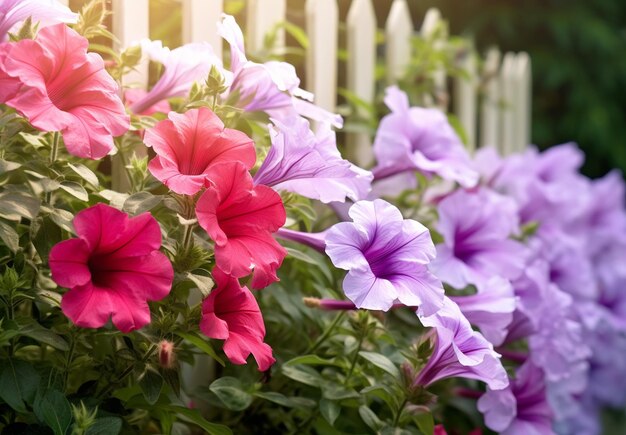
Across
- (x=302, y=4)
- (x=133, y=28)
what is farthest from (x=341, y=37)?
(x=133, y=28)

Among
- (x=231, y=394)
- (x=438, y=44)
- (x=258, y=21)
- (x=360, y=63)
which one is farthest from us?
(x=438, y=44)

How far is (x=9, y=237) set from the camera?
102cm

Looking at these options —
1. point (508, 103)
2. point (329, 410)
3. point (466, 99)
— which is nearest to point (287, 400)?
point (329, 410)

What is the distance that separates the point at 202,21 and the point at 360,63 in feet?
2.24

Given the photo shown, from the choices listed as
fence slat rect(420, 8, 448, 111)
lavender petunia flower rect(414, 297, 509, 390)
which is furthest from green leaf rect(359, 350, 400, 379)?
fence slat rect(420, 8, 448, 111)

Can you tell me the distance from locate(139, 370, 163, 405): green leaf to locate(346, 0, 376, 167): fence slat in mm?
1195

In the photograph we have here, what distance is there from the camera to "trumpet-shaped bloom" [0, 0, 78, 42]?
3.59ft

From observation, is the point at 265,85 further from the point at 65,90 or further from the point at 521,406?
the point at 521,406

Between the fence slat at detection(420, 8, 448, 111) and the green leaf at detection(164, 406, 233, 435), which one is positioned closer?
the green leaf at detection(164, 406, 233, 435)

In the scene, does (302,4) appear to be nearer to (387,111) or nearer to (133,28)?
(387,111)

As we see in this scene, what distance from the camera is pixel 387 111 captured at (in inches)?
90.7

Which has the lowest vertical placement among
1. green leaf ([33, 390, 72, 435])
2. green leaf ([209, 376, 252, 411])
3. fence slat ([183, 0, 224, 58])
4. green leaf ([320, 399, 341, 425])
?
green leaf ([320, 399, 341, 425])

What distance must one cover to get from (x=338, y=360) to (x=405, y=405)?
146mm

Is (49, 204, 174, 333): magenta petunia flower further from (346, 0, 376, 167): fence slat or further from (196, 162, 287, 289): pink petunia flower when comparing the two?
(346, 0, 376, 167): fence slat
